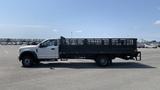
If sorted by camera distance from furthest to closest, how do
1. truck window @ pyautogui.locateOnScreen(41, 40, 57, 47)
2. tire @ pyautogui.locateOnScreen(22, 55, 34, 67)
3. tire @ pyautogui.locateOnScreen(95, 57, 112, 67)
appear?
truck window @ pyautogui.locateOnScreen(41, 40, 57, 47), tire @ pyautogui.locateOnScreen(95, 57, 112, 67), tire @ pyautogui.locateOnScreen(22, 55, 34, 67)

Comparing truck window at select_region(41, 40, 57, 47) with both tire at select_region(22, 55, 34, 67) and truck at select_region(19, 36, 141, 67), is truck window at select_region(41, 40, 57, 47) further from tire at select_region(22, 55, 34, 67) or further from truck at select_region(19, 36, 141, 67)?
tire at select_region(22, 55, 34, 67)

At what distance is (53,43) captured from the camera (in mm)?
22562

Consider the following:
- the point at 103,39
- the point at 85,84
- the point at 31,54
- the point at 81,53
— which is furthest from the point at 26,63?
the point at 85,84

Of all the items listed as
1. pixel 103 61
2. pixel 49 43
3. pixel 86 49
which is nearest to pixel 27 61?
pixel 49 43

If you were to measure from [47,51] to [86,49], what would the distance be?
282cm

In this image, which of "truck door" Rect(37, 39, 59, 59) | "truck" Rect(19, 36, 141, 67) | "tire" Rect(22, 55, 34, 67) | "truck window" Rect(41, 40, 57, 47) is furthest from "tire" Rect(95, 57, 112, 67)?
"tire" Rect(22, 55, 34, 67)

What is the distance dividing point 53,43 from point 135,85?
1127cm

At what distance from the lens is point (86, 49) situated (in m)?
22.4

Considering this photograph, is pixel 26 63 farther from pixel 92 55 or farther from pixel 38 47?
pixel 92 55

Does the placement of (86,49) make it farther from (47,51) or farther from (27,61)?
(27,61)

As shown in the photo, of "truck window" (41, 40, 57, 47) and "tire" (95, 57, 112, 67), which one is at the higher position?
"truck window" (41, 40, 57, 47)

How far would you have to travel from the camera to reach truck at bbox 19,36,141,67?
878 inches

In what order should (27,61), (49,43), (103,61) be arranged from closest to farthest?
(27,61) → (103,61) → (49,43)

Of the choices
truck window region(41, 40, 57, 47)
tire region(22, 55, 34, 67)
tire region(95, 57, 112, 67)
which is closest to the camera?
tire region(22, 55, 34, 67)
